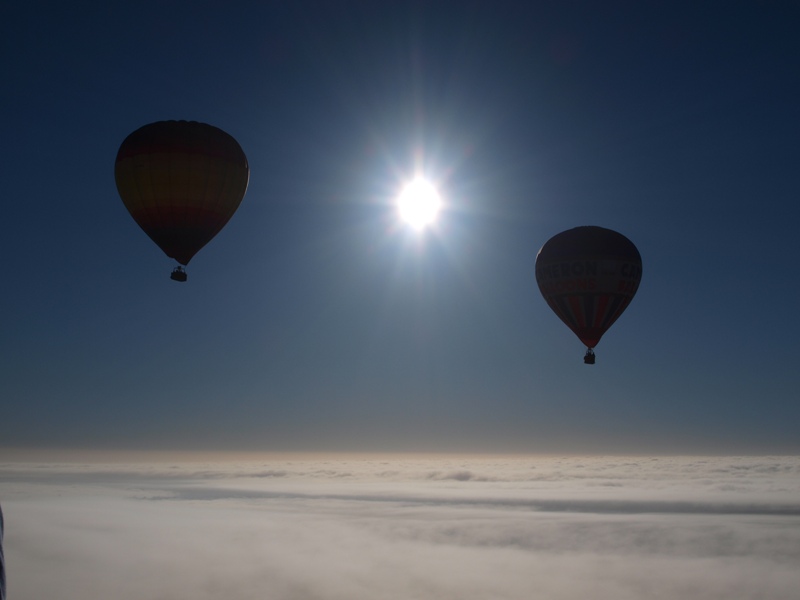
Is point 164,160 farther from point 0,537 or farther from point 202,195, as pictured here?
point 0,537

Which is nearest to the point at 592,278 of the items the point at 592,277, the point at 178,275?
the point at 592,277

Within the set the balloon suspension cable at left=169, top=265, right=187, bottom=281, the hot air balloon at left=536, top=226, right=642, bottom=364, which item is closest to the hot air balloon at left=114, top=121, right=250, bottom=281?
the balloon suspension cable at left=169, top=265, right=187, bottom=281

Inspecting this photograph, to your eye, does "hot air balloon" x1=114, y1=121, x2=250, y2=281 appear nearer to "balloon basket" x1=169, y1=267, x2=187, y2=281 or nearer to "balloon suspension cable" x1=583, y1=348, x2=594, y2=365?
"balloon basket" x1=169, y1=267, x2=187, y2=281

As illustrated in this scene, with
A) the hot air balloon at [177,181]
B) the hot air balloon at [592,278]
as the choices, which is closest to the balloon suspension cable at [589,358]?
the hot air balloon at [592,278]

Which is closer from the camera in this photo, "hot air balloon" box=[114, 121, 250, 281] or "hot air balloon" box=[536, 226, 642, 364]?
"hot air balloon" box=[114, 121, 250, 281]

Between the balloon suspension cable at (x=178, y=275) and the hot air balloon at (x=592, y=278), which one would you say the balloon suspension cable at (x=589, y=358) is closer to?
the hot air balloon at (x=592, y=278)

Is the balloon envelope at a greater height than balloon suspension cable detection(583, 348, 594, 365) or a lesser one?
greater
